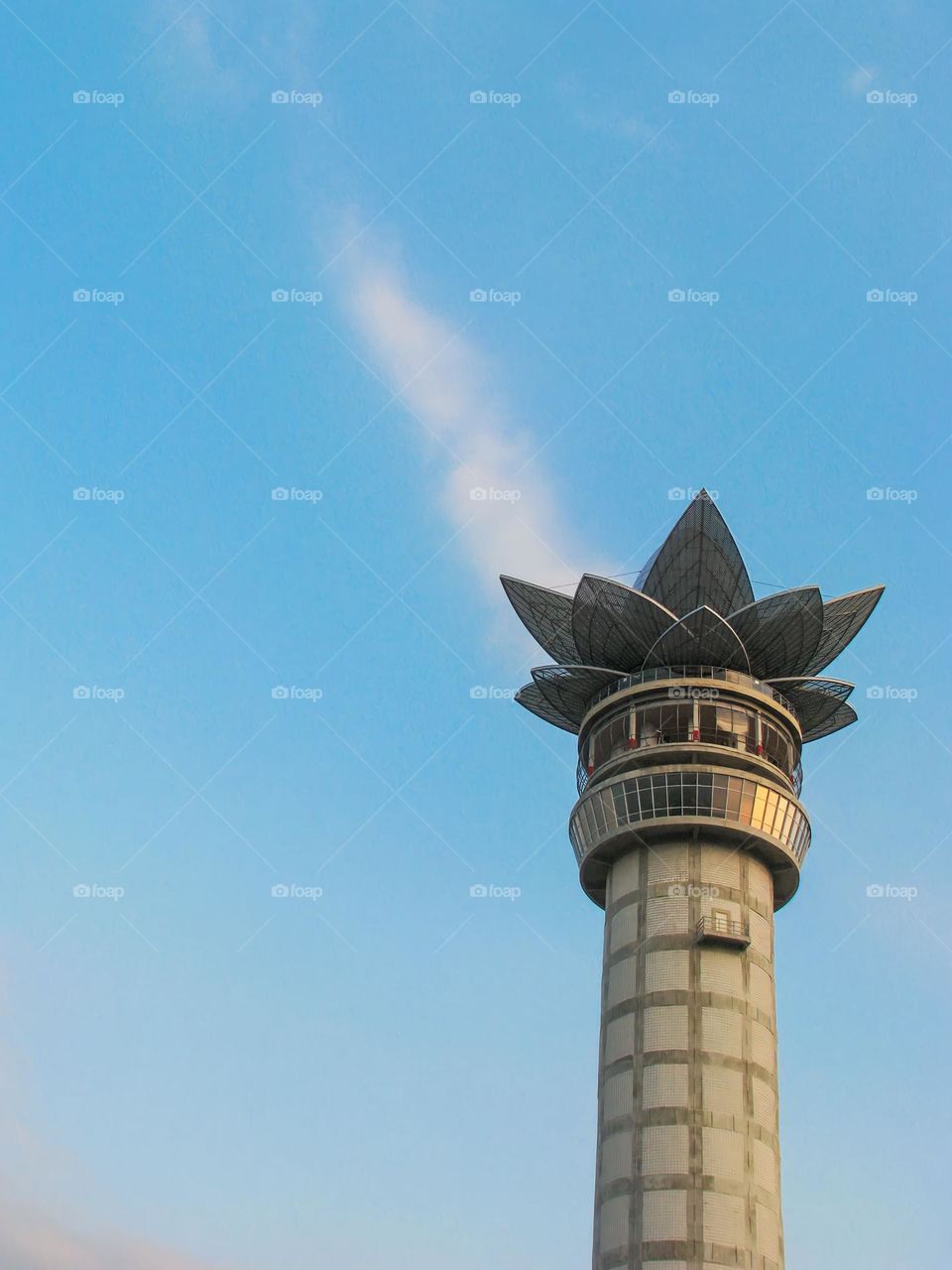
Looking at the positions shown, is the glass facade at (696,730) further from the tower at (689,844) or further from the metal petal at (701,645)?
the metal petal at (701,645)

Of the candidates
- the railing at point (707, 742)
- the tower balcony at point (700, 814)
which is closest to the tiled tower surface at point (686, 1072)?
the tower balcony at point (700, 814)

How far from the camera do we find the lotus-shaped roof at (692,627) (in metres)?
87.9

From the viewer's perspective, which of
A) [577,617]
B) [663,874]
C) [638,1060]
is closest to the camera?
[638,1060]

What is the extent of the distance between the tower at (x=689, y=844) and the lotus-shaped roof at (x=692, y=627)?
13 cm

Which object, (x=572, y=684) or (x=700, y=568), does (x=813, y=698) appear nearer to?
(x=700, y=568)

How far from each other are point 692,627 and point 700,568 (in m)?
5.89

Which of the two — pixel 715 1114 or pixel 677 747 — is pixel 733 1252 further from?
pixel 677 747

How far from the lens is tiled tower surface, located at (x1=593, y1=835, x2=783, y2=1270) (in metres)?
73.4

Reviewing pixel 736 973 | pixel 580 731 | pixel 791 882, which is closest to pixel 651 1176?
pixel 736 973

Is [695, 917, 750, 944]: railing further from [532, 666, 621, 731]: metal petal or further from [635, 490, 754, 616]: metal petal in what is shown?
[635, 490, 754, 616]: metal petal

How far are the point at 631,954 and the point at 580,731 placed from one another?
17.0 metres

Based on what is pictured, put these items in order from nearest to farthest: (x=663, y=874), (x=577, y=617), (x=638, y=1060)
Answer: (x=638, y=1060) < (x=663, y=874) < (x=577, y=617)

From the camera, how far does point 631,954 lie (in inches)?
3228

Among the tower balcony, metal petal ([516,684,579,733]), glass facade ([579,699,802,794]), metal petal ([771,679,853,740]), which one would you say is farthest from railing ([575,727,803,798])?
→ metal petal ([516,684,579,733])
